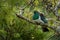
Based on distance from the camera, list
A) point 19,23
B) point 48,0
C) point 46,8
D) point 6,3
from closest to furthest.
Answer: point 6,3 < point 19,23 < point 48,0 < point 46,8

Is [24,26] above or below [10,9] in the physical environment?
below

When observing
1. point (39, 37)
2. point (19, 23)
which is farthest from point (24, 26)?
point (39, 37)

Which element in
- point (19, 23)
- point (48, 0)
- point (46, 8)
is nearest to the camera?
point (19, 23)

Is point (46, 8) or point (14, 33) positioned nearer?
point (14, 33)

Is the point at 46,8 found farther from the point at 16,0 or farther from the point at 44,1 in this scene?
the point at 16,0

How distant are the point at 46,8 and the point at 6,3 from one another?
490 centimetres

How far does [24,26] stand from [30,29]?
5.4 inches

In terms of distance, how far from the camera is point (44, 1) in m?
7.57

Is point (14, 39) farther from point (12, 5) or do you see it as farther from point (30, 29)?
point (12, 5)

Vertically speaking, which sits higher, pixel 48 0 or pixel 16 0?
pixel 16 0

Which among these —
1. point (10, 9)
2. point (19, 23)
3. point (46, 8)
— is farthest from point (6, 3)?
point (46, 8)

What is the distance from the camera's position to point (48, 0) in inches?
→ 283

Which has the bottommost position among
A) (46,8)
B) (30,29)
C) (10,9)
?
(46,8)

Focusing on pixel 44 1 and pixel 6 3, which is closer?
pixel 6 3
